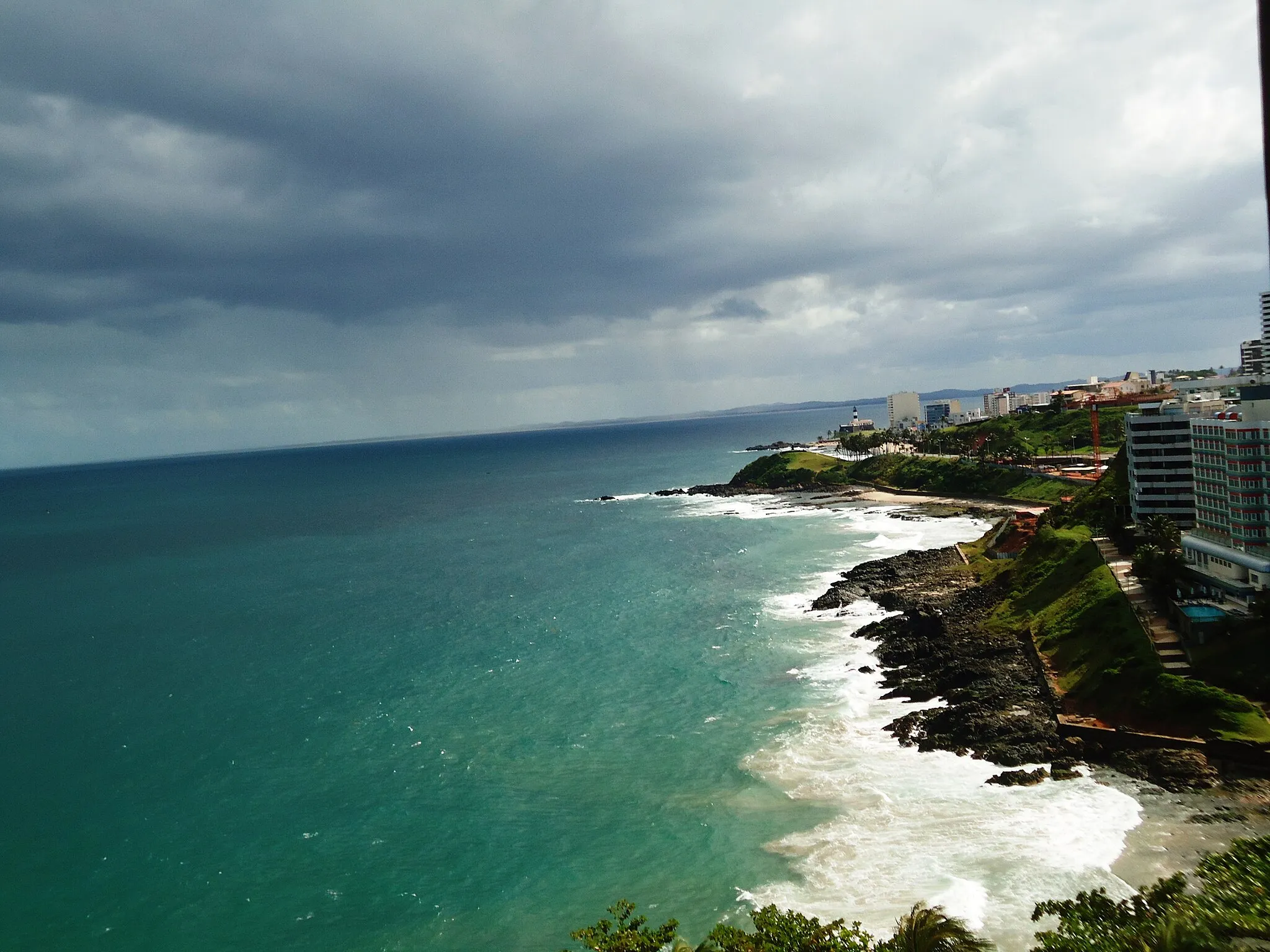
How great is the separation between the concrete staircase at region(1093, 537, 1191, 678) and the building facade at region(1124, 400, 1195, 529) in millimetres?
7157

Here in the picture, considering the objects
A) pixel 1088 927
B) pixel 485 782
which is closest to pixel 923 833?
pixel 1088 927

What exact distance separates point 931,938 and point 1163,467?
62666 millimetres

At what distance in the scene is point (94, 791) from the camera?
152ft

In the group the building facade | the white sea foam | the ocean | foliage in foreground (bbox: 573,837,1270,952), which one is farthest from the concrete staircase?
foliage in foreground (bbox: 573,837,1270,952)

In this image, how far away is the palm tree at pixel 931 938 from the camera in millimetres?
19516

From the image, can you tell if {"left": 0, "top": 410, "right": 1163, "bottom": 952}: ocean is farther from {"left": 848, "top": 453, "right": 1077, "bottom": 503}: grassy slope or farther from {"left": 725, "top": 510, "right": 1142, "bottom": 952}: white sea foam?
{"left": 848, "top": 453, "right": 1077, "bottom": 503}: grassy slope

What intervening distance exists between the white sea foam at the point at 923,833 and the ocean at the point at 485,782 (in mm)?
145

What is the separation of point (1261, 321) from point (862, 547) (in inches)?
6087

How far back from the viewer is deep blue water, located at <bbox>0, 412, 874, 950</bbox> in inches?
1352

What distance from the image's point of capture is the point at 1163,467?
66.9 meters

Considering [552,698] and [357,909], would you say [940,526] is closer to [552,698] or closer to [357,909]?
[552,698]

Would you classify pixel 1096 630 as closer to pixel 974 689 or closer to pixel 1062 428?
pixel 974 689

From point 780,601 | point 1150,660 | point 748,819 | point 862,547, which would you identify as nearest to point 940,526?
point 862,547

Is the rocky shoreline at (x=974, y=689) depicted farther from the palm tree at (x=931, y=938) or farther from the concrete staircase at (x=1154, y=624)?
the palm tree at (x=931, y=938)
